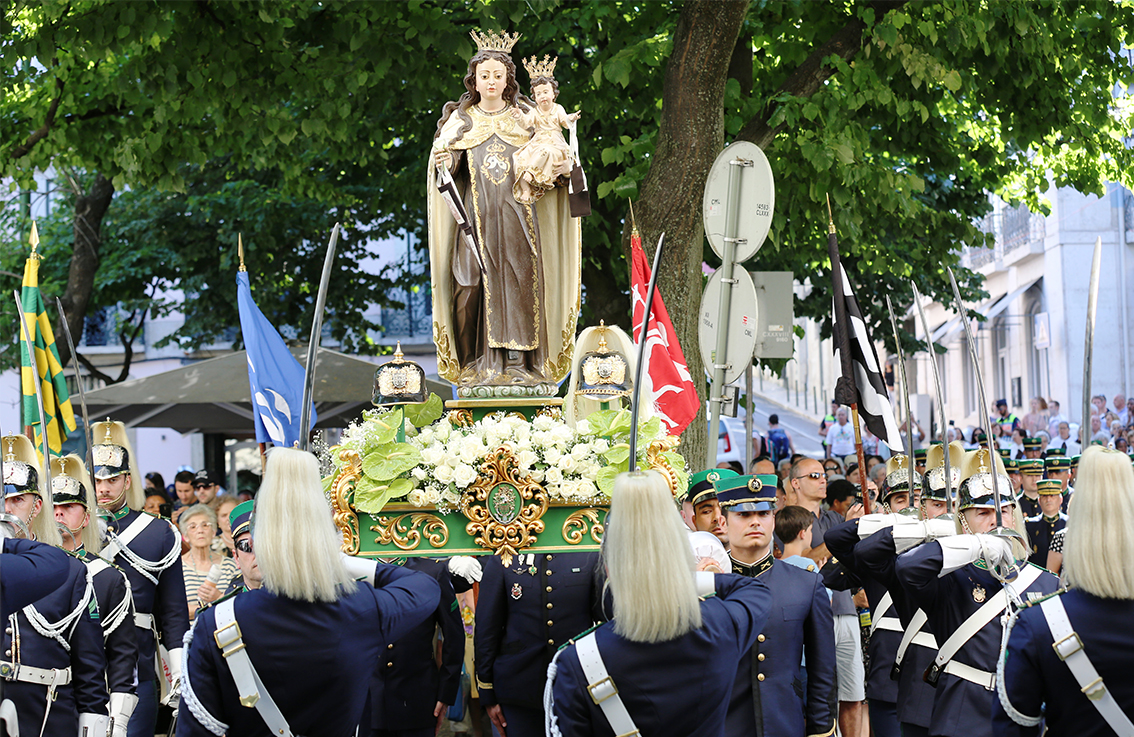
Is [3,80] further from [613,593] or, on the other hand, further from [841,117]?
[613,593]

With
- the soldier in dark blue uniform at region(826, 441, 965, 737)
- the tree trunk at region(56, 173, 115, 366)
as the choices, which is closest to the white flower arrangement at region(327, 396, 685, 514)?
the soldier in dark blue uniform at region(826, 441, 965, 737)

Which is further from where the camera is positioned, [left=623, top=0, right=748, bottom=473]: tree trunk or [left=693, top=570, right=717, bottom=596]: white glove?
[left=623, top=0, right=748, bottom=473]: tree trunk

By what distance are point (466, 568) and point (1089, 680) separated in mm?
2667

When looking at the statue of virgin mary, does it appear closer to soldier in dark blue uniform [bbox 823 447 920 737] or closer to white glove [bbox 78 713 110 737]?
soldier in dark blue uniform [bbox 823 447 920 737]

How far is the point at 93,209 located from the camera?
1811 centimetres

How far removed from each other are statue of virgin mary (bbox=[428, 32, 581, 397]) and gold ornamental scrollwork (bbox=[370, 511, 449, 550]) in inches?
34.9

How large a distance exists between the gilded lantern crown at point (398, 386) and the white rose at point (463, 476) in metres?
0.71

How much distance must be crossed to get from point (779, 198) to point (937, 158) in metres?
2.07

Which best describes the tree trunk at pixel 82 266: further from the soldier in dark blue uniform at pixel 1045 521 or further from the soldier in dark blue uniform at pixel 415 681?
the soldier in dark blue uniform at pixel 415 681

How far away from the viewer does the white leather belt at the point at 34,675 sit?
5398 mm

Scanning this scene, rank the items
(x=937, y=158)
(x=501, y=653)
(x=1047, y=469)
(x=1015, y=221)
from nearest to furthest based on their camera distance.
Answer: (x=501, y=653) → (x=1047, y=469) → (x=937, y=158) → (x=1015, y=221)

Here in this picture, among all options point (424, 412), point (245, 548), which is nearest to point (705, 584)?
point (245, 548)

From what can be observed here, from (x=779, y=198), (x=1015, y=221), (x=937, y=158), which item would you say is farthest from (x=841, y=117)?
(x=1015, y=221)

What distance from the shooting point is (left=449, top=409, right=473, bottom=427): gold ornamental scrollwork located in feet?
21.7
